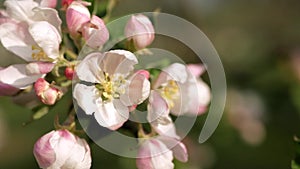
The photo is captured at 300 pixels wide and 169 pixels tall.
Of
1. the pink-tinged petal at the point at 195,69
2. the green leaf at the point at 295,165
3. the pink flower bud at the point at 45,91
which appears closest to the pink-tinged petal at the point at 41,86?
the pink flower bud at the point at 45,91

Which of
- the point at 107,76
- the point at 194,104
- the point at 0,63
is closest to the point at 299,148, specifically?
the point at 194,104

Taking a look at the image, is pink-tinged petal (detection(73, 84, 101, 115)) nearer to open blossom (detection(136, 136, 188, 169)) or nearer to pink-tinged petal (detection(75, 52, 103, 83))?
pink-tinged petal (detection(75, 52, 103, 83))

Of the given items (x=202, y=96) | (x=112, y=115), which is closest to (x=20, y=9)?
(x=112, y=115)

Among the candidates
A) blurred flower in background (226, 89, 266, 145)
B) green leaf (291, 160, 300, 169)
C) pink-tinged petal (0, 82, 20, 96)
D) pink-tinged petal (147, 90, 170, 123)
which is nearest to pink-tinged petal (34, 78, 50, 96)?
pink-tinged petal (0, 82, 20, 96)

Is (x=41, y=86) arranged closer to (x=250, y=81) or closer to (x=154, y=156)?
(x=154, y=156)

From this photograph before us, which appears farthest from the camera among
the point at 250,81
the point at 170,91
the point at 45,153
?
the point at 250,81

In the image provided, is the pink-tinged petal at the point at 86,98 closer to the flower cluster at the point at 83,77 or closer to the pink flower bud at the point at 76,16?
the flower cluster at the point at 83,77
